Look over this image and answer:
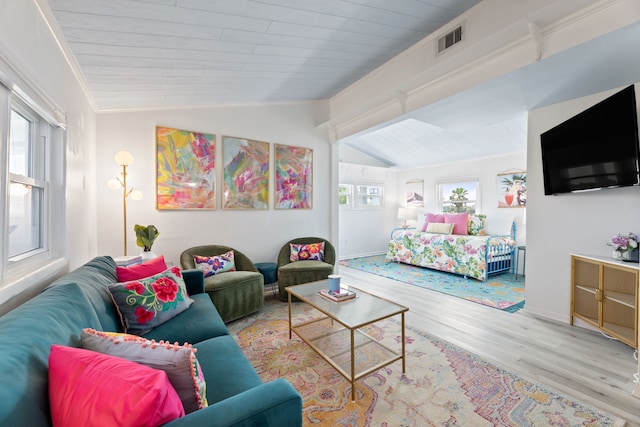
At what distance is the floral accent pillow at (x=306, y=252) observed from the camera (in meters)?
3.84

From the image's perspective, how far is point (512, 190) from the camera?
17.6 ft

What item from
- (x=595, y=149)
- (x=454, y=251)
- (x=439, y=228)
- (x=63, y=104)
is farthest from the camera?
(x=439, y=228)

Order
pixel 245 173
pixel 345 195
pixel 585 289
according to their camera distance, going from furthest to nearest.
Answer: pixel 345 195
pixel 245 173
pixel 585 289

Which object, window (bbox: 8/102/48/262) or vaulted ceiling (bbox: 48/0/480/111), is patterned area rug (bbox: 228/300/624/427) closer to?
window (bbox: 8/102/48/262)

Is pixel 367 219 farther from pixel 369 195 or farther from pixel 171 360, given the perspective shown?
pixel 171 360

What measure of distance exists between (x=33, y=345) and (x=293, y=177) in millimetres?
3510

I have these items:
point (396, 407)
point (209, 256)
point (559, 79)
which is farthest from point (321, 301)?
point (559, 79)

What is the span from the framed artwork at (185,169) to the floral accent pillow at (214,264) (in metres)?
0.72

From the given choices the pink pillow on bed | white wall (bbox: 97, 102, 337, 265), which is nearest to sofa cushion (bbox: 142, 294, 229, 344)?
white wall (bbox: 97, 102, 337, 265)

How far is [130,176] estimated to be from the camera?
3.12 m

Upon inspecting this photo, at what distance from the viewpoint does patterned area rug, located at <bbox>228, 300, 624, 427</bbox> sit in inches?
61.1

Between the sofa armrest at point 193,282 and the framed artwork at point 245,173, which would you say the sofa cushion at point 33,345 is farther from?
the framed artwork at point 245,173

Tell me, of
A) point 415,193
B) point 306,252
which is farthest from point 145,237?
point 415,193

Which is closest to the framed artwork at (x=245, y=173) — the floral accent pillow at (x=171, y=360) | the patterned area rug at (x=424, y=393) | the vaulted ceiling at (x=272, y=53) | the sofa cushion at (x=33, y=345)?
the vaulted ceiling at (x=272, y=53)
